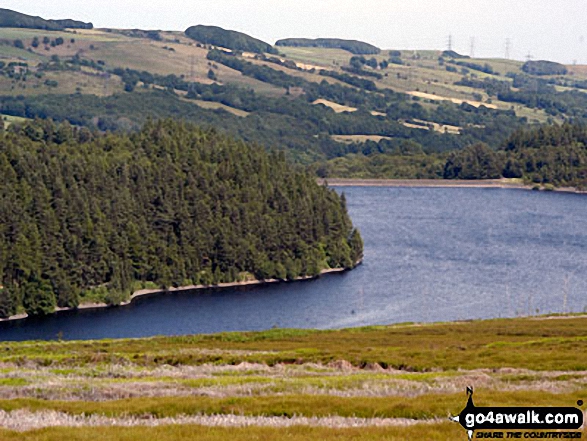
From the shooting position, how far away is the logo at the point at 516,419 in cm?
2717

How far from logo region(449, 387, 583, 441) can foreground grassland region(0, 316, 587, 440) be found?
946 millimetres

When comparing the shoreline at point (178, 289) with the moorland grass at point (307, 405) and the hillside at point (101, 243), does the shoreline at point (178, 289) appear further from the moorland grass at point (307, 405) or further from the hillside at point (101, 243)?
the moorland grass at point (307, 405)

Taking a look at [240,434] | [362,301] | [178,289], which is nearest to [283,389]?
[240,434]

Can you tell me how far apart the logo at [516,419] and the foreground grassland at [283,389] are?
3.10 feet

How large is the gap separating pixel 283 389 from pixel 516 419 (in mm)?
16553

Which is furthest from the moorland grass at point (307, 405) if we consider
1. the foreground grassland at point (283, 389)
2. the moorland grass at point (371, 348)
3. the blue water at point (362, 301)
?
the blue water at point (362, 301)

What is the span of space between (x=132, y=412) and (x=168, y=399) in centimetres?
324

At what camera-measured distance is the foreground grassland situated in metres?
30.3

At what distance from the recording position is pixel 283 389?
43.4 m

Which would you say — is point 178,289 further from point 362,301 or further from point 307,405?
point 307,405

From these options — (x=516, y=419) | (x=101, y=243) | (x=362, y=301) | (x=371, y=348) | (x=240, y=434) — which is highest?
(x=516, y=419)

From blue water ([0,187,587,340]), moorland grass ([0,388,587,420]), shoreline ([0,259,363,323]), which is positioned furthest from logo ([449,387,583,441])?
shoreline ([0,259,363,323])

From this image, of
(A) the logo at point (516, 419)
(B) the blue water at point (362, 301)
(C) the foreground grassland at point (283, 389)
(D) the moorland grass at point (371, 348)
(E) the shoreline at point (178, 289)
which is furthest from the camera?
(E) the shoreline at point (178, 289)

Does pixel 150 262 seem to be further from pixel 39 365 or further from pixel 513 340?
pixel 39 365
